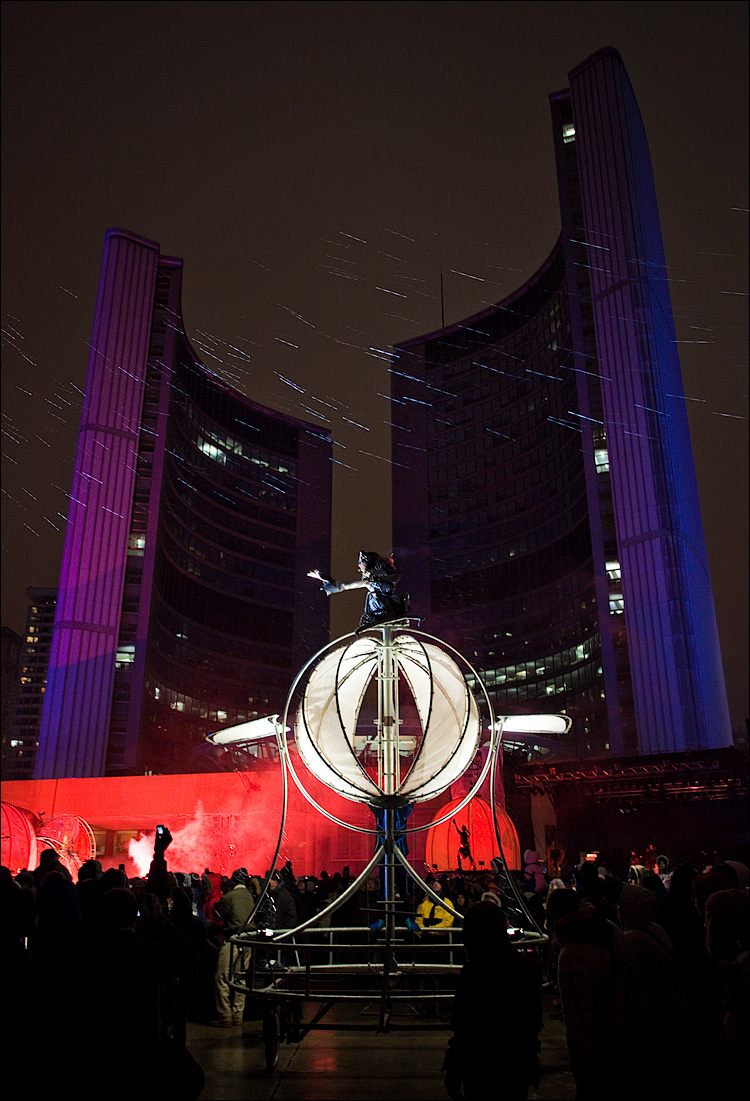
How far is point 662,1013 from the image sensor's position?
12.3 ft

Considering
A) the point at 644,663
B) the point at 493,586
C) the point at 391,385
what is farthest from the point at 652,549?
the point at 391,385

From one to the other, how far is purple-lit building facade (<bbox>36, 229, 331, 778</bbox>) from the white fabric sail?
30.7 m

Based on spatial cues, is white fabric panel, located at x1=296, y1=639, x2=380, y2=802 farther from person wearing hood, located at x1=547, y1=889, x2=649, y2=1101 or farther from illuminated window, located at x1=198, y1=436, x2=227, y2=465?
illuminated window, located at x1=198, y1=436, x2=227, y2=465

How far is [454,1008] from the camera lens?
151 inches

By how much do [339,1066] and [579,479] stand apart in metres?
47.6

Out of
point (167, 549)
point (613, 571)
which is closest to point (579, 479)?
point (613, 571)

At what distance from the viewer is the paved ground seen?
5781mm

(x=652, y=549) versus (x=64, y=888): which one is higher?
(x=652, y=549)

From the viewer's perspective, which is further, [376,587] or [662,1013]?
[376,587]

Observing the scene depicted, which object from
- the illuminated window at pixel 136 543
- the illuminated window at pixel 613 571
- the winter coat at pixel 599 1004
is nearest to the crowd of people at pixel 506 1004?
the winter coat at pixel 599 1004

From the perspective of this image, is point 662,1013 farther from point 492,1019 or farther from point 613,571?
point 613,571

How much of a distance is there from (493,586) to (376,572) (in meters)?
55.8

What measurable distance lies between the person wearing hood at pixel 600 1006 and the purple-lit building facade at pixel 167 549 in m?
33.9

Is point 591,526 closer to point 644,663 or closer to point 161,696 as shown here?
point 644,663
